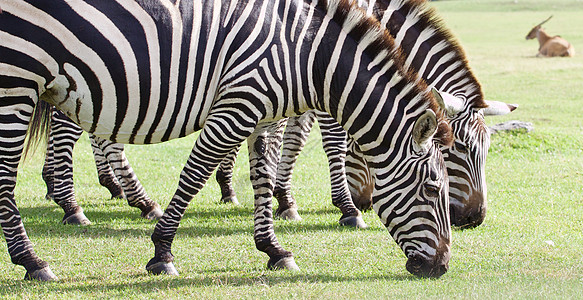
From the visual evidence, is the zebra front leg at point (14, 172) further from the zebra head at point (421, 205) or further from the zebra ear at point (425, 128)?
the zebra ear at point (425, 128)

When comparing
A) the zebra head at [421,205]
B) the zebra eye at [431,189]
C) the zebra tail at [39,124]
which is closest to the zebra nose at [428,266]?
the zebra head at [421,205]

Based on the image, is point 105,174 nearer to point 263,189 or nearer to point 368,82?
point 263,189

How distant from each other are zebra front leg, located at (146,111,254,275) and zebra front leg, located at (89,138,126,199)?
3.30 metres

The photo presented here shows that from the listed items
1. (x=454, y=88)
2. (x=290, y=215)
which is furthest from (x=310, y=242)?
(x=454, y=88)

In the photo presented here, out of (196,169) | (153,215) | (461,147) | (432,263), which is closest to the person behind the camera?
(432,263)

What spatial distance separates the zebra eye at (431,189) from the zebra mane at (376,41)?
41cm

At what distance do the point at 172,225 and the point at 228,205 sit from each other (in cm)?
316

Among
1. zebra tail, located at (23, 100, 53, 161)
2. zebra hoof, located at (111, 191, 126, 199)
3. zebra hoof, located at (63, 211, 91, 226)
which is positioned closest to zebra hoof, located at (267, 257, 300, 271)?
zebra hoof, located at (63, 211, 91, 226)

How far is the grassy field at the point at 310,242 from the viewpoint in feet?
17.5

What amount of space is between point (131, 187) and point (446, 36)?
13.4 ft

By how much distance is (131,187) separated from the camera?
8.12 m

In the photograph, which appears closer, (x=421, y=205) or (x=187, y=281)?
(x=421, y=205)

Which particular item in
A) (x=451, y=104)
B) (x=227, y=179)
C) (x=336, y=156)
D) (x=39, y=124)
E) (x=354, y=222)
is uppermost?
(x=39, y=124)

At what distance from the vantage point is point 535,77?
22.3 metres
